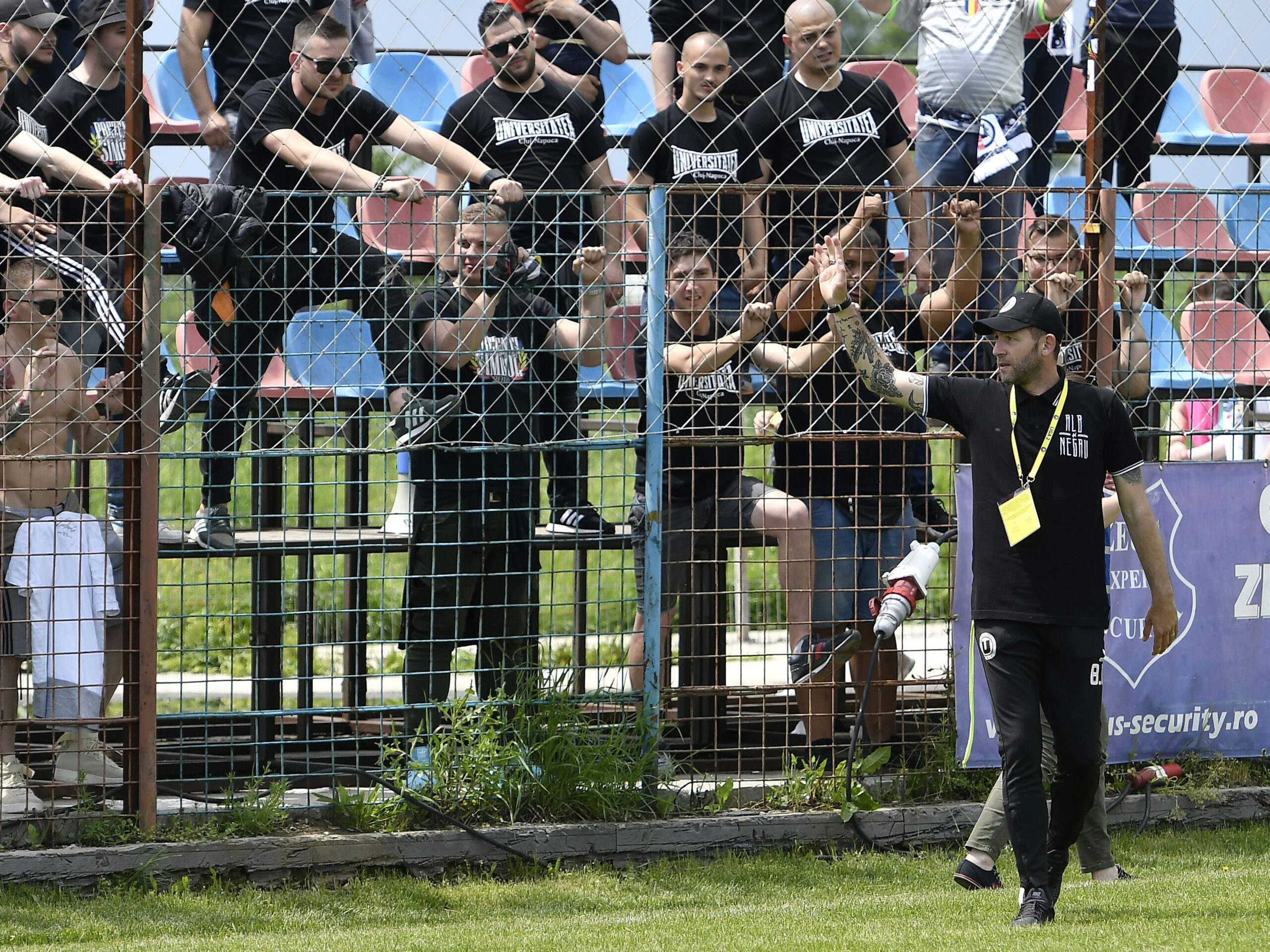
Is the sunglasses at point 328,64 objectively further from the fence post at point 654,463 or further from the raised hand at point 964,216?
the raised hand at point 964,216

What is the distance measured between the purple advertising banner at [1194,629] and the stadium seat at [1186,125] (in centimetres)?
324

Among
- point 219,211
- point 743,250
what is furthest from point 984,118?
point 219,211

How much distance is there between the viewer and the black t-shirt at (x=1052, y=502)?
506cm

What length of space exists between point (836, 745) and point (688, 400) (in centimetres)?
176

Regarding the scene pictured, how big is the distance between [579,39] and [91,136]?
273 centimetres

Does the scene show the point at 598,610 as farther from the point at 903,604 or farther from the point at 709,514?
the point at 903,604

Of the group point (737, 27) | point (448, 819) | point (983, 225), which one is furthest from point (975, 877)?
point (737, 27)

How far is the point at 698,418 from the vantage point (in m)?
6.64

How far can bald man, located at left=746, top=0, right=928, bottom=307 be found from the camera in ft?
23.4

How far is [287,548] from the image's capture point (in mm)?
6305

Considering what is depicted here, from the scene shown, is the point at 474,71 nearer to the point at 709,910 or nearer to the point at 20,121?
the point at 20,121

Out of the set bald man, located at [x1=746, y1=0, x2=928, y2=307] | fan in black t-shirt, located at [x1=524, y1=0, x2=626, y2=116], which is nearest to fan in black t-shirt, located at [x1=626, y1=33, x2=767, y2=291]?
bald man, located at [x1=746, y1=0, x2=928, y2=307]

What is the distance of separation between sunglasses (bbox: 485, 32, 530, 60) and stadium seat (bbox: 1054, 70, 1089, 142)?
3.92 m

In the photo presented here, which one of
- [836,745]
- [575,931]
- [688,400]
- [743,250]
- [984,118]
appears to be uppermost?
[984,118]
